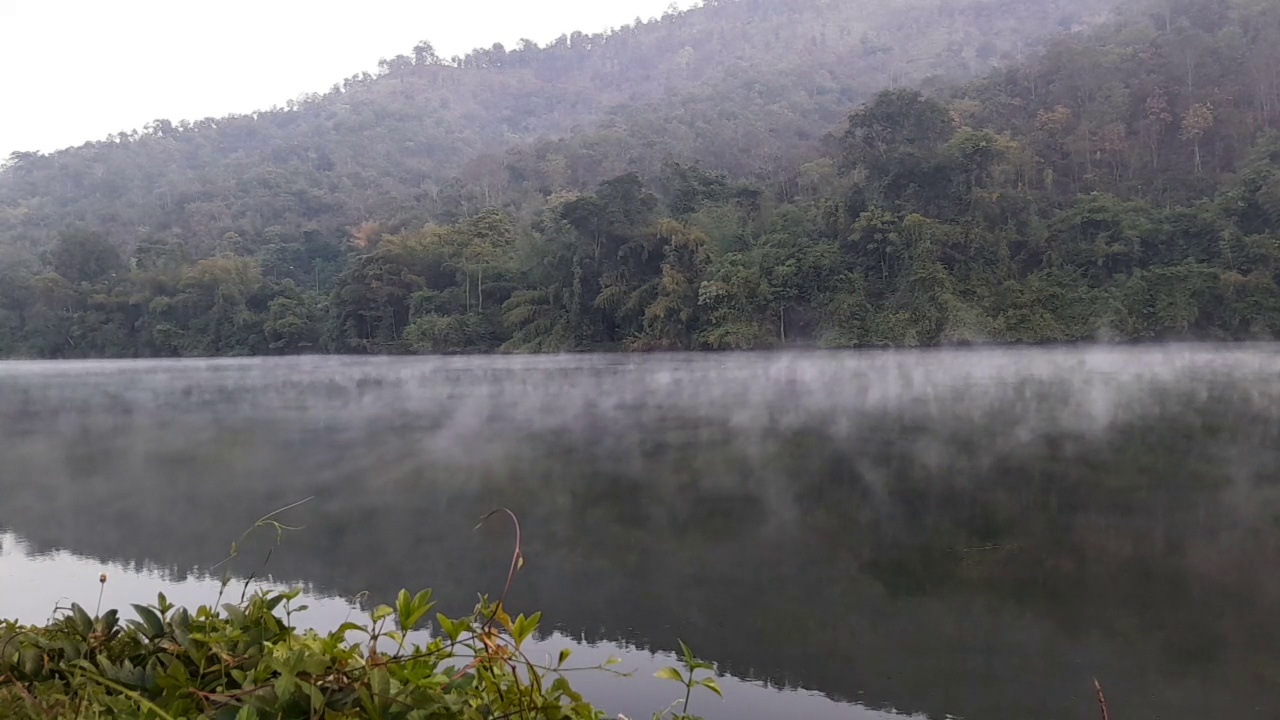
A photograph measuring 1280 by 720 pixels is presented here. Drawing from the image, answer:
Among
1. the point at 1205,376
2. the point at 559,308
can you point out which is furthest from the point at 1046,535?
the point at 559,308

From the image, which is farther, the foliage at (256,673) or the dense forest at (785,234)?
the dense forest at (785,234)

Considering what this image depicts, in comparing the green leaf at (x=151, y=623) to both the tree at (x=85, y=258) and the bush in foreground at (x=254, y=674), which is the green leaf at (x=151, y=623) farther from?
the tree at (x=85, y=258)

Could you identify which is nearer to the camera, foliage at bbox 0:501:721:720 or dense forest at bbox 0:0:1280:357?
foliage at bbox 0:501:721:720

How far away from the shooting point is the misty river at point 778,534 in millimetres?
3223

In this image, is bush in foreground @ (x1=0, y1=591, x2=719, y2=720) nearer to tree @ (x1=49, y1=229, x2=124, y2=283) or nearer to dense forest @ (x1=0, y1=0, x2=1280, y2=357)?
dense forest @ (x1=0, y1=0, x2=1280, y2=357)

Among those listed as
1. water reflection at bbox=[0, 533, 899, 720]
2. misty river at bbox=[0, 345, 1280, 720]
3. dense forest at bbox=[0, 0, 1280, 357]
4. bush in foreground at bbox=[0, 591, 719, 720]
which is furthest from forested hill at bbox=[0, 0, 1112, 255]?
bush in foreground at bbox=[0, 591, 719, 720]

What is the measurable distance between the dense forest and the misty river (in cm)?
1273

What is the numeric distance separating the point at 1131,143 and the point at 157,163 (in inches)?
2500

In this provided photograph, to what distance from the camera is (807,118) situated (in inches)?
1863

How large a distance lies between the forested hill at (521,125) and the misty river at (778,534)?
2749 cm

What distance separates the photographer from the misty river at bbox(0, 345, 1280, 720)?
322 centimetres

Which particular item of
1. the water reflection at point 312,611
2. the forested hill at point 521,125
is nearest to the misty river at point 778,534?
the water reflection at point 312,611

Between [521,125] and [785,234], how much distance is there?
2318 inches

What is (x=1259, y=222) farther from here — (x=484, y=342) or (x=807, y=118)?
(x=807, y=118)
